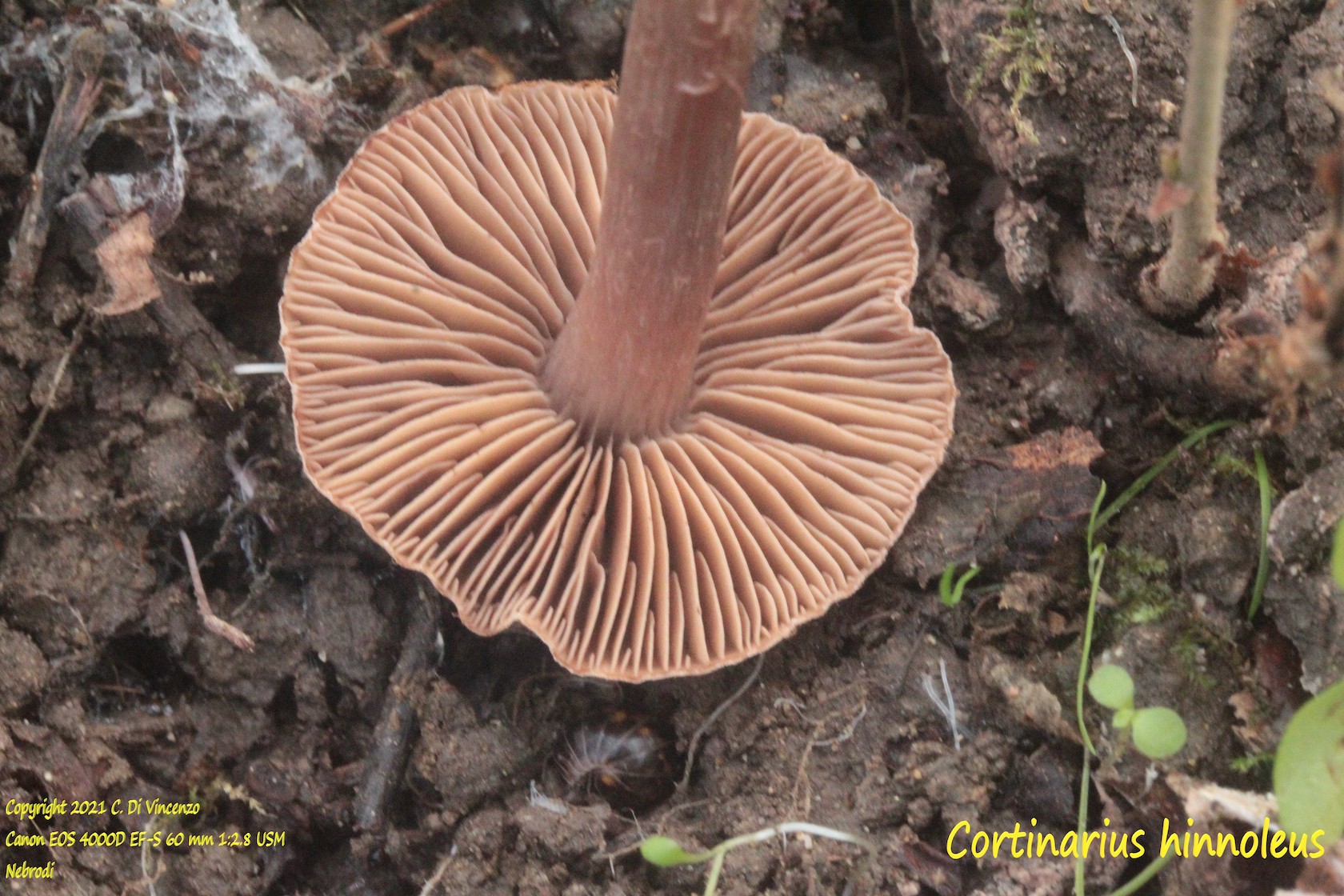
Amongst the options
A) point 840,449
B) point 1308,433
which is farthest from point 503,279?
point 1308,433

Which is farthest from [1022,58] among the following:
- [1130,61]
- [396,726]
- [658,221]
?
[396,726]

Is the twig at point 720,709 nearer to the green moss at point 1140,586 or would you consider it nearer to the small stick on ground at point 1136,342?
the green moss at point 1140,586

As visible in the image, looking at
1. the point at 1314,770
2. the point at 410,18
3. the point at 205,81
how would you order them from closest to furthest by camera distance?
the point at 1314,770 < the point at 205,81 < the point at 410,18

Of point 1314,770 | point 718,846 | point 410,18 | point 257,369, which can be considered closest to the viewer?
point 1314,770

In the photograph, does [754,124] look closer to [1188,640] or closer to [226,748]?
[1188,640]

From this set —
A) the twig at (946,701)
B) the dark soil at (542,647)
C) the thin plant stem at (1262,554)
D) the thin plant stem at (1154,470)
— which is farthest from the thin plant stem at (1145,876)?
the thin plant stem at (1154,470)

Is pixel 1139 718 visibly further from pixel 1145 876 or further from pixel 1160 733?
pixel 1145 876
